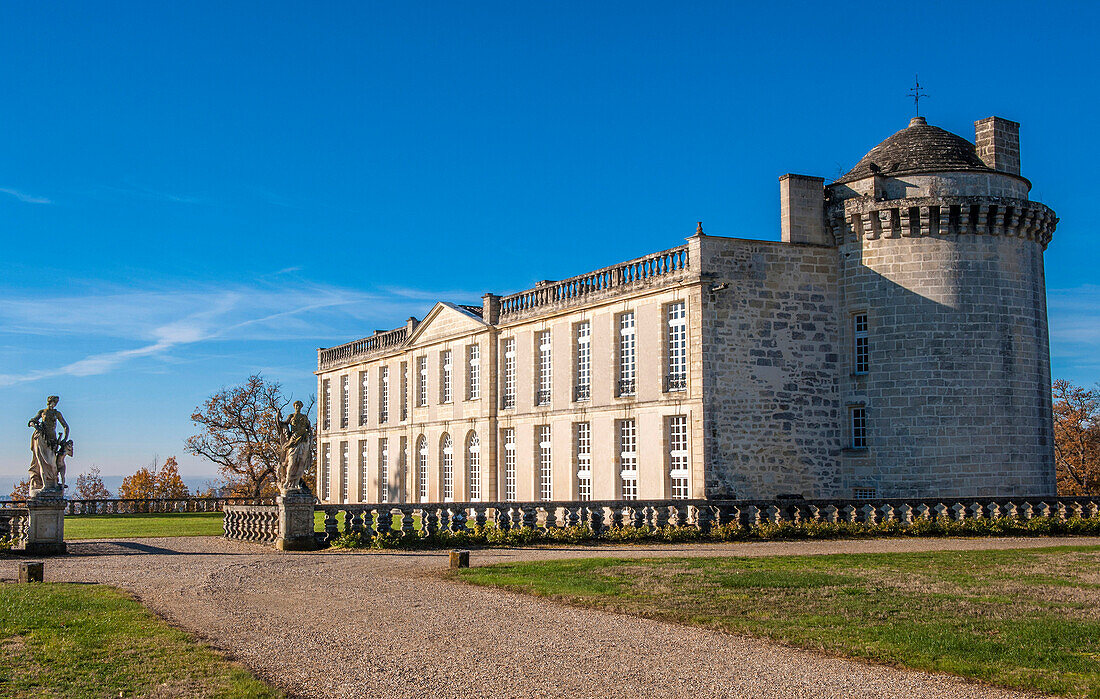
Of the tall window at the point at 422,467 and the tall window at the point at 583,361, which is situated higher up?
the tall window at the point at 583,361

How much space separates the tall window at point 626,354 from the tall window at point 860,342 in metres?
5.71

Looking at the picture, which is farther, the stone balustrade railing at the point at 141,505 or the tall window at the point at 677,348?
the stone balustrade railing at the point at 141,505

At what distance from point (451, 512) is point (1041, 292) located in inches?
637

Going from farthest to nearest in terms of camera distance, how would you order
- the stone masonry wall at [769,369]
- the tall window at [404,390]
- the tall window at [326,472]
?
1. the tall window at [326,472]
2. the tall window at [404,390]
3. the stone masonry wall at [769,369]

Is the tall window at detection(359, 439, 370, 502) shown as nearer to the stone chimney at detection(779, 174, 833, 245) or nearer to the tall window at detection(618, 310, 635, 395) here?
the tall window at detection(618, 310, 635, 395)

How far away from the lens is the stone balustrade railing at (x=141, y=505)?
146 feet

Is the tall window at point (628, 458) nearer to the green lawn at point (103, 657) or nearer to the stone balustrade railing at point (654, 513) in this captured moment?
the stone balustrade railing at point (654, 513)

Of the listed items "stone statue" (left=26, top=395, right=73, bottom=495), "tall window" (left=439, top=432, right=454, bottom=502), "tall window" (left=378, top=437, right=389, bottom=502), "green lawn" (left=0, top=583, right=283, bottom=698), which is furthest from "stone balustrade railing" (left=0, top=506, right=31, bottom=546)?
"tall window" (left=378, top=437, right=389, bottom=502)

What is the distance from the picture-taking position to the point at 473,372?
116ft

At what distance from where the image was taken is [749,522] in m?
20.7

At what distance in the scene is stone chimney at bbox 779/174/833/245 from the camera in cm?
2595

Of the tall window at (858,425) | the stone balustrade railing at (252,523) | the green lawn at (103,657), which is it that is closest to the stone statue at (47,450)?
the stone balustrade railing at (252,523)

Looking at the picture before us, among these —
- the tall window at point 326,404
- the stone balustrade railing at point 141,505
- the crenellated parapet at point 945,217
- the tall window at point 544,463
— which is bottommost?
the stone balustrade railing at point 141,505

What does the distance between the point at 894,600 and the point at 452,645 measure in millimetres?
4968
